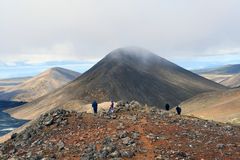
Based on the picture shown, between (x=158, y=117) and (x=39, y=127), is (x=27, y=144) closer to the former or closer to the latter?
(x=39, y=127)

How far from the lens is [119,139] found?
3403cm

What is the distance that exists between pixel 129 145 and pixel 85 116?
9.16 meters

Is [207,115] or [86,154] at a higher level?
[86,154]

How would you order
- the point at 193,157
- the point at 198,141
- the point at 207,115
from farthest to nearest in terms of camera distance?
the point at 207,115 → the point at 198,141 → the point at 193,157

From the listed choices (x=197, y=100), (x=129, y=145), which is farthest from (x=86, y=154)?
(x=197, y=100)

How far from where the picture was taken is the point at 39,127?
131 ft

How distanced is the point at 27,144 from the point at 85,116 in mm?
6184

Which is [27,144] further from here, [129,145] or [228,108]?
[228,108]

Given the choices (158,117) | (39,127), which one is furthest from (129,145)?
(39,127)

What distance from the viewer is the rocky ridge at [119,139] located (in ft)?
104

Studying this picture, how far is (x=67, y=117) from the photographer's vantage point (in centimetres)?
4062

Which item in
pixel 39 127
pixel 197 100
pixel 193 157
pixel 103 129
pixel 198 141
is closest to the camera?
pixel 193 157

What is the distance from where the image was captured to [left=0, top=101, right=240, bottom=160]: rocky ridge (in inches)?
1249

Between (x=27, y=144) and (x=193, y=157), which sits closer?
(x=193, y=157)
